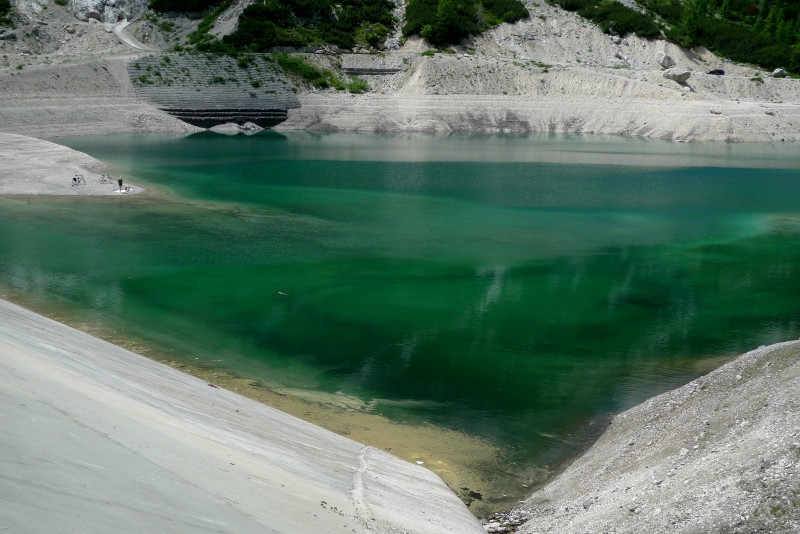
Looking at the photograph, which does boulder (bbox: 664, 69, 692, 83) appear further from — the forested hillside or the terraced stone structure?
the terraced stone structure

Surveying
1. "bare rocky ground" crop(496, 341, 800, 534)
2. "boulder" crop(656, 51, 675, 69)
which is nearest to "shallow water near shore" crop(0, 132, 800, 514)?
"bare rocky ground" crop(496, 341, 800, 534)

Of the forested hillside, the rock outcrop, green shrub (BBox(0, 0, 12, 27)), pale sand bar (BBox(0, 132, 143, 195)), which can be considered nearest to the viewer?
pale sand bar (BBox(0, 132, 143, 195))

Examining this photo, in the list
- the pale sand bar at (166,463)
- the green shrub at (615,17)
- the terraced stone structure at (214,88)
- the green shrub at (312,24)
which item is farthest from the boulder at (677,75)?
the pale sand bar at (166,463)

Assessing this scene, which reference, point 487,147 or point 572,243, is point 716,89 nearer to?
point 487,147

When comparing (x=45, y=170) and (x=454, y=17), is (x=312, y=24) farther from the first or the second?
(x=45, y=170)

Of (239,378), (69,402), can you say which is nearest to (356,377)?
(239,378)

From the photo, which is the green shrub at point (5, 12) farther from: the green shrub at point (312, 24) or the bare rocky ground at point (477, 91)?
the green shrub at point (312, 24)

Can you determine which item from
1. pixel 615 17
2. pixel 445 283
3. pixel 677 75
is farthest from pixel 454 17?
pixel 445 283
